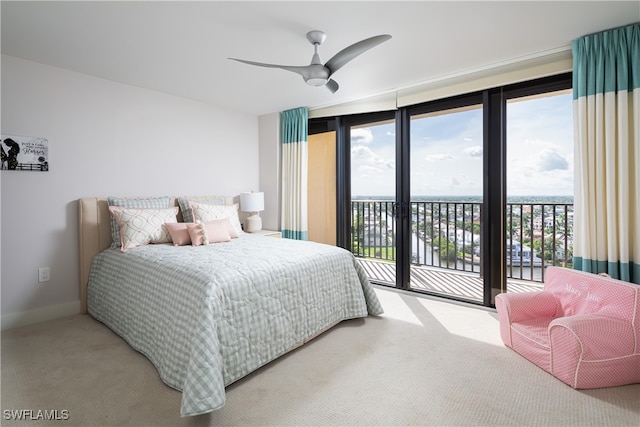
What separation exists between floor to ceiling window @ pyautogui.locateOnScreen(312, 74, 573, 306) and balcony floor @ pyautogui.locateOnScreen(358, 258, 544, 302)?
1 cm

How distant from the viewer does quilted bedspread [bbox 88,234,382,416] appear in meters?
1.74

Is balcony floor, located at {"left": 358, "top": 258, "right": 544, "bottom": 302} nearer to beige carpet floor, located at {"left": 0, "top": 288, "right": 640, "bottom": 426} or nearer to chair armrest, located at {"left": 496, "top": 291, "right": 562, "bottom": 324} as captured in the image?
chair armrest, located at {"left": 496, "top": 291, "right": 562, "bottom": 324}

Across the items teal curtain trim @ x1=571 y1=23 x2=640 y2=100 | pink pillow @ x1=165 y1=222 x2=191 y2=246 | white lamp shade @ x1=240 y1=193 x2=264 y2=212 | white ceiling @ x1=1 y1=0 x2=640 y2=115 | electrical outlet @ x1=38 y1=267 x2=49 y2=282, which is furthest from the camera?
white lamp shade @ x1=240 y1=193 x2=264 y2=212

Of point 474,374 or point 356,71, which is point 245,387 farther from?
point 356,71

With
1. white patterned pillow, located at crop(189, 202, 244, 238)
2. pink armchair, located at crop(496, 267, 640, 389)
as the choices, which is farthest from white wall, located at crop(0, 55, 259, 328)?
pink armchair, located at crop(496, 267, 640, 389)

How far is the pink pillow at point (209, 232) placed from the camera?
3.06 metres

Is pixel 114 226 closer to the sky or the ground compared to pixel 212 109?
closer to the ground

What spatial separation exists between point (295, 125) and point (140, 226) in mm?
2479

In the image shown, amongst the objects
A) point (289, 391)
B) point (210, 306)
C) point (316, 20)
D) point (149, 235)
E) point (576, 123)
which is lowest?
point (289, 391)

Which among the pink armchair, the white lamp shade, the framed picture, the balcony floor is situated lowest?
the balcony floor

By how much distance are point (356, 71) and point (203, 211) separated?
2241 millimetres

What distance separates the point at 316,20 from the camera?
2191 millimetres

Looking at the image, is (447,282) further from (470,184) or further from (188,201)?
(188,201)

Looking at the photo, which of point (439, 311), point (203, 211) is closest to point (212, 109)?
point (203, 211)
